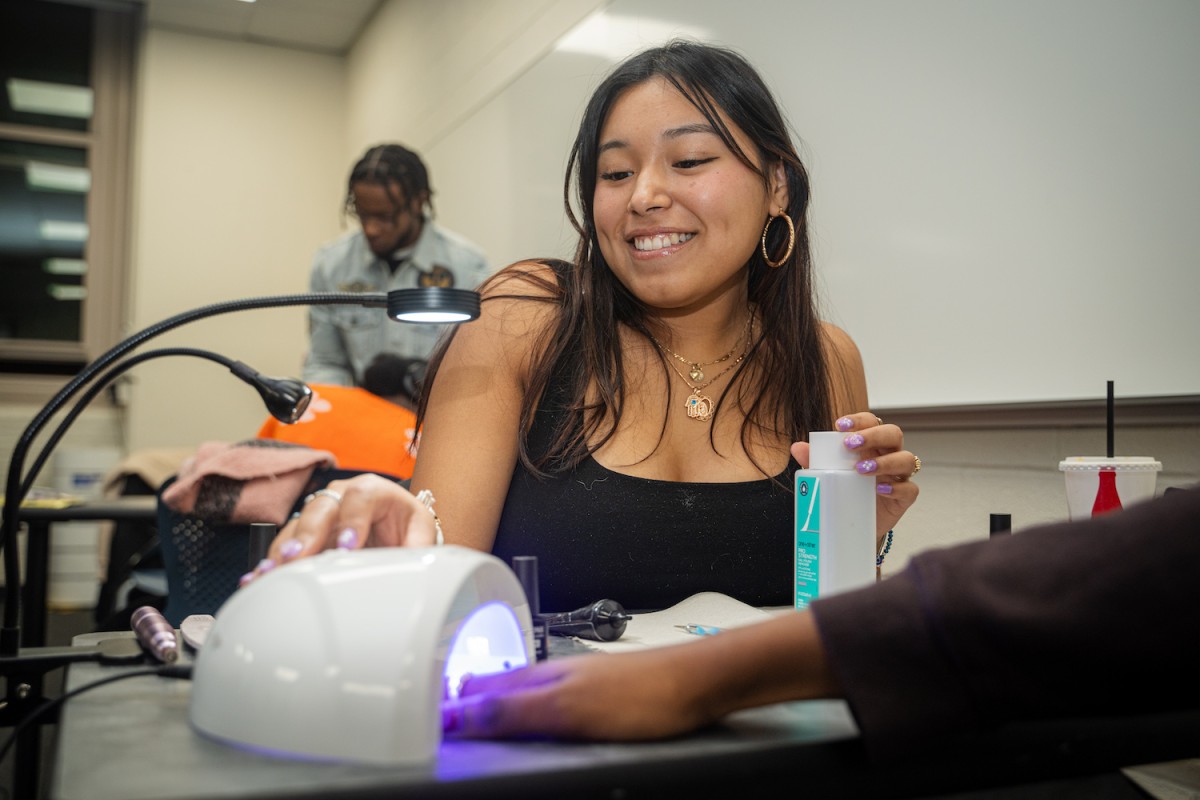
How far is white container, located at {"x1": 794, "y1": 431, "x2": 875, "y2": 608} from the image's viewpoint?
84 centimetres

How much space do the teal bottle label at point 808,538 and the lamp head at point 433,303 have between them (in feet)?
1.10

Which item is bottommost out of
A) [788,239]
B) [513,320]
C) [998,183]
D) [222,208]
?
[513,320]

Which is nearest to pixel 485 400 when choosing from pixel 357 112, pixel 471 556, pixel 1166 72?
pixel 471 556

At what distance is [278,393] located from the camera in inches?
41.6

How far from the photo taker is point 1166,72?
5.40ft

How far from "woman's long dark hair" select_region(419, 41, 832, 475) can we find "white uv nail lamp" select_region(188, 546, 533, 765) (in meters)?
0.75

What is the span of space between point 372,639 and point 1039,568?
333 mm

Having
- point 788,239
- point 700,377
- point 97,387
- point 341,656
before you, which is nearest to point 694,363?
point 700,377

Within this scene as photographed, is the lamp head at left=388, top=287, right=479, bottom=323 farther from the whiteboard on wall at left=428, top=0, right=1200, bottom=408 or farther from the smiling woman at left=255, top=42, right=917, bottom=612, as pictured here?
Answer: the whiteboard on wall at left=428, top=0, right=1200, bottom=408

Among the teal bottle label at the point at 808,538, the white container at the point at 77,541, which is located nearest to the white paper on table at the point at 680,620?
the teal bottle label at the point at 808,538

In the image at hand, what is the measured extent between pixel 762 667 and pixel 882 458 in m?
0.45

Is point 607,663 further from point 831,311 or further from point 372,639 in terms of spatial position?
point 831,311

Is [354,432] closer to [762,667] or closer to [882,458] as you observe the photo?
[882,458]

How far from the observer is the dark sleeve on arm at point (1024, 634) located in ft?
1.67
